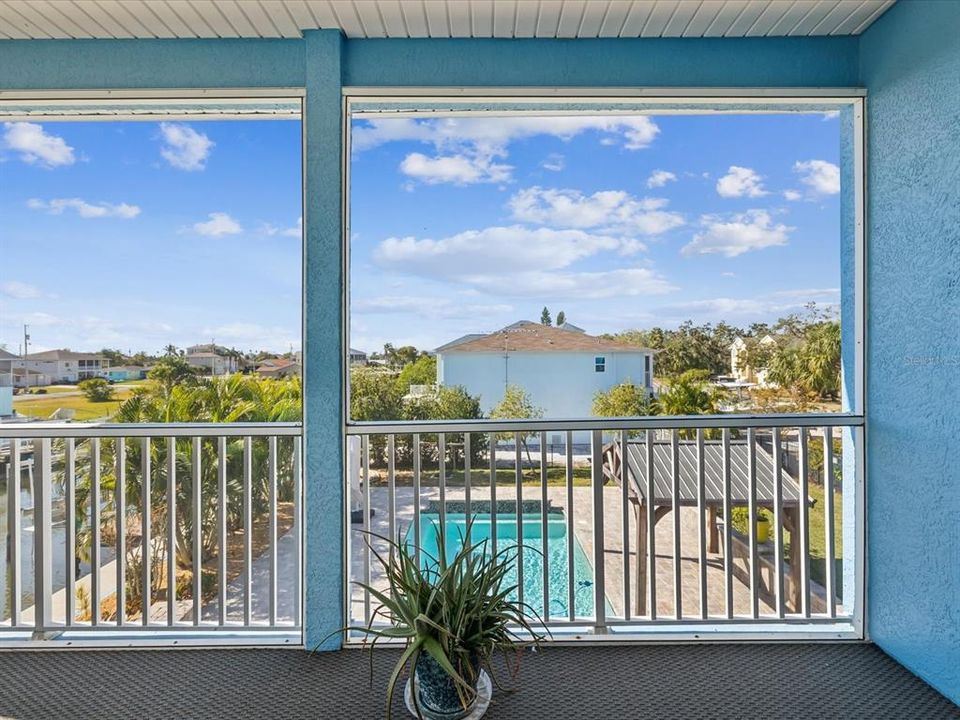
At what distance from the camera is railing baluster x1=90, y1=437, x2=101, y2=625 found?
2236 millimetres

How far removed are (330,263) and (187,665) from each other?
1.72m

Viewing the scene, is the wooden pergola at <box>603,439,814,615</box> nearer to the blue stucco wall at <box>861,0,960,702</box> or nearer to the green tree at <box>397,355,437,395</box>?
the blue stucco wall at <box>861,0,960,702</box>

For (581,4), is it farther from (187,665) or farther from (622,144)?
(187,665)

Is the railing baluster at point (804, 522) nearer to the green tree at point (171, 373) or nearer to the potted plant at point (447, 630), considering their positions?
the potted plant at point (447, 630)

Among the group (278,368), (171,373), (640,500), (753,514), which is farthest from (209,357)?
(753,514)

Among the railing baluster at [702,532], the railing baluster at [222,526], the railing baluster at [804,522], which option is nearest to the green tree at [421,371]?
the railing baluster at [222,526]

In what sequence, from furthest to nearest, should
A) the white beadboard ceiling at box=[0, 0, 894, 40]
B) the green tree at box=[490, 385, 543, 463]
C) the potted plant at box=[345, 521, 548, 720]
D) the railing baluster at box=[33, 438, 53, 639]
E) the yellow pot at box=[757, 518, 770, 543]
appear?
1. the yellow pot at box=[757, 518, 770, 543]
2. the green tree at box=[490, 385, 543, 463]
3. the railing baluster at box=[33, 438, 53, 639]
4. the white beadboard ceiling at box=[0, 0, 894, 40]
5. the potted plant at box=[345, 521, 548, 720]

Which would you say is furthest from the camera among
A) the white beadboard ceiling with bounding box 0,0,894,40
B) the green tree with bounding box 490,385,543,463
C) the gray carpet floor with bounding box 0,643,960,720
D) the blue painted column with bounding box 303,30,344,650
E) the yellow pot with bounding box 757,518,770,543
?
the yellow pot with bounding box 757,518,770,543

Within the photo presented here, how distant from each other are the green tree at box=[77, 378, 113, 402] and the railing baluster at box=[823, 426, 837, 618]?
3.26m

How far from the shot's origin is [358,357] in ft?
7.52

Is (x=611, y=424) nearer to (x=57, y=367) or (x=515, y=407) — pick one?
(x=515, y=407)

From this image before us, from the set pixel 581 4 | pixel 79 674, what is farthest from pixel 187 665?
pixel 581 4

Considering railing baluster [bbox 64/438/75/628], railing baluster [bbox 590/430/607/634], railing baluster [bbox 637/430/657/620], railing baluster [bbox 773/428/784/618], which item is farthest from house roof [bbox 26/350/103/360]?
railing baluster [bbox 773/428/784/618]

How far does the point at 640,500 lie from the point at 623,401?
511mm
